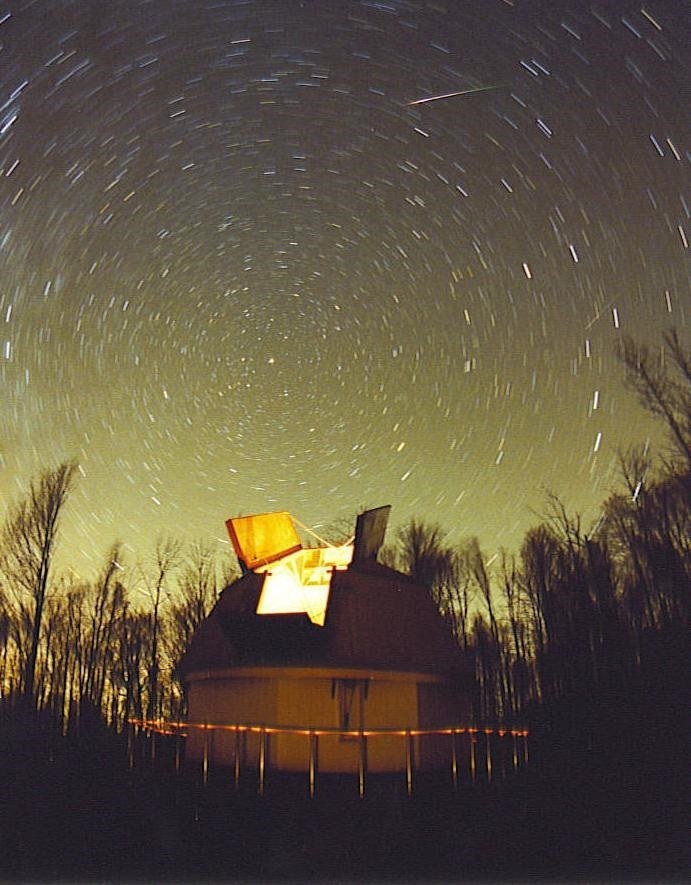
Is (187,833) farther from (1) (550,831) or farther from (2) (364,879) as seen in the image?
(1) (550,831)

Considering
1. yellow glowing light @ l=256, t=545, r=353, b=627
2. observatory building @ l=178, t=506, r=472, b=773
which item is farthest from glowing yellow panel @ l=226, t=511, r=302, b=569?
yellow glowing light @ l=256, t=545, r=353, b=627

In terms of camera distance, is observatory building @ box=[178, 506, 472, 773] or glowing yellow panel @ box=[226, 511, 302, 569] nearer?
observatory building @ box=[178, 506, 472, 773]

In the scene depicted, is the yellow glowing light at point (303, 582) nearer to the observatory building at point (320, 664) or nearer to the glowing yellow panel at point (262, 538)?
the observatory building at point (320, 664)

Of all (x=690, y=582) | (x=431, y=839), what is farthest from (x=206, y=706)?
(x=690, y=582)

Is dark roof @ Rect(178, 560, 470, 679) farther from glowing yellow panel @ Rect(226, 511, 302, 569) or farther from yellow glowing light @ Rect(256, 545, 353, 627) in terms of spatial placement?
glowing yellow panel @ Rect(226, 511, 302, 569)

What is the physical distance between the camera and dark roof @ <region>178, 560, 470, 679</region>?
14945 millimetres

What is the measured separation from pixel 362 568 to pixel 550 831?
8614 millimetres

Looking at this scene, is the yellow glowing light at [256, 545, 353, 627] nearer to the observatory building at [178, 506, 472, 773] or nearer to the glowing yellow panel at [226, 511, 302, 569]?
the observatory building at [178, 506, 472, 773]

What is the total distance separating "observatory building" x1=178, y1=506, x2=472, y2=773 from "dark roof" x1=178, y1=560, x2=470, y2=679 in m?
0.03

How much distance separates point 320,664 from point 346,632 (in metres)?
1.10

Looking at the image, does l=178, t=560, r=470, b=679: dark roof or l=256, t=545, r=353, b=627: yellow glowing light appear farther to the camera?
l=256, t=545, r=353, b=627: yellow glowing light

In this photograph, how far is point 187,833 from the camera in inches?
369

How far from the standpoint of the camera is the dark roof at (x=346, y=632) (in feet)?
49.0

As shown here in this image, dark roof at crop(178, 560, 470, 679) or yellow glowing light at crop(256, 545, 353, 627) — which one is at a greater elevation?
yellow glowing light at crop(256, 545, 353, 627)
